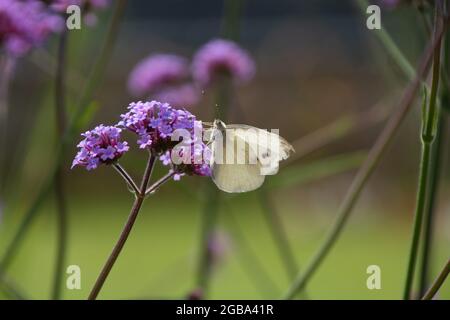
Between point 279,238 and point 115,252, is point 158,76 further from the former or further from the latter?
point 115,252

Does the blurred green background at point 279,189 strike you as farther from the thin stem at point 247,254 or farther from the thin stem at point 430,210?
the thin stem at point 430,210

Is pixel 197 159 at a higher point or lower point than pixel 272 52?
lower

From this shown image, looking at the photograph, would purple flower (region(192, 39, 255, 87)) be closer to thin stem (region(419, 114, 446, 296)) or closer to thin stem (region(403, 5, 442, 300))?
thin stem (region(419, 114, 446, 296))

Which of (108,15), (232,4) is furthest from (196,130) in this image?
(108,15)

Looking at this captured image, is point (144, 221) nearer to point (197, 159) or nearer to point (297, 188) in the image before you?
point (297, 188)

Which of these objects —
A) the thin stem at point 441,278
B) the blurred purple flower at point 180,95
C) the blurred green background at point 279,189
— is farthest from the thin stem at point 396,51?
the blurred green background at point 279,189

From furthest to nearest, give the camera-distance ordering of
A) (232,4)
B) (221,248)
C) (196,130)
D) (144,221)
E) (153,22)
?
(153,22) → (144,221) → (221,248) → (232,4) → (196,130)

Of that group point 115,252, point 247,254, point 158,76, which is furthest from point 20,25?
point 247,254
